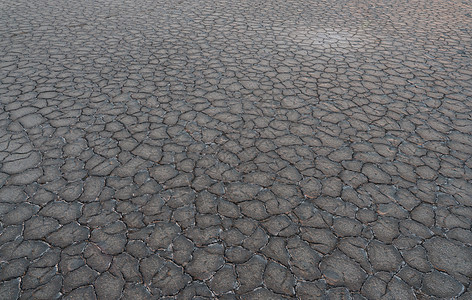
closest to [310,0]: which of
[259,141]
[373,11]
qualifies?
[373,11]

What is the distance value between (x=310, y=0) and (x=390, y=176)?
5805 millimetres

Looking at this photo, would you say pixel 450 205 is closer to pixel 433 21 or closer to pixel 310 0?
pixel 433 21

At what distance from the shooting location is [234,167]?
2.70 m

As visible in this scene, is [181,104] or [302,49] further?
[302,49]

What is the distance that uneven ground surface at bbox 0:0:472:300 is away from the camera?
1931 millimetres

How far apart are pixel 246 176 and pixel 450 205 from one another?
1.44 m

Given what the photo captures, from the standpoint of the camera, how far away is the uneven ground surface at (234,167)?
6.33ft

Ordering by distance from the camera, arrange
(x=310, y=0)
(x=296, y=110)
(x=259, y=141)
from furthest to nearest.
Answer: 1. (x=310, y=0)
2. (x=296, y=110)
3. (x=259, y=141)

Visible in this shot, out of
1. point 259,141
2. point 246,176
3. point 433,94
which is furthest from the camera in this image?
point 433,94

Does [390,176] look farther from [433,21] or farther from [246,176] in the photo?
[433,21]

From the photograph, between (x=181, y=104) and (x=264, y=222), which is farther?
(x=181, y=104)

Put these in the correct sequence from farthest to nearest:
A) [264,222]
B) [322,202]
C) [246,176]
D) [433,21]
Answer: [433,21] < [246,176] < [322,202] < [264,222]

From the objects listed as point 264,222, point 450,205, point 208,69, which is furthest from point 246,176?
point 208,69

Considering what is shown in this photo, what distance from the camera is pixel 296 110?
11.3 ft
